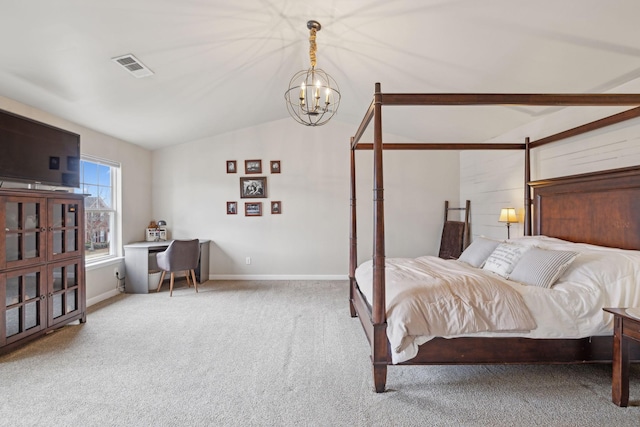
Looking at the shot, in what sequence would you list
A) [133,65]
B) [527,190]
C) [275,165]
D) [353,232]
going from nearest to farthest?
[133,65] → [353,232] → [527,190] → [275,165]

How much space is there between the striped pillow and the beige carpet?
0.68 metres

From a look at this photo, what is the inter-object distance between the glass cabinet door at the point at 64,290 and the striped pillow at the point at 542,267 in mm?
4202

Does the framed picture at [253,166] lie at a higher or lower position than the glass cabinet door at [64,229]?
higher

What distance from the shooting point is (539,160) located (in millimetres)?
3455

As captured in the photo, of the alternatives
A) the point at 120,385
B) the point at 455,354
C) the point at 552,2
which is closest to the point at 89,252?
the point at 120,385

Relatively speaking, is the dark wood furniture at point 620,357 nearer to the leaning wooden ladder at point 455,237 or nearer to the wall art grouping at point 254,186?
the leaning wooden ladder at point 455,237

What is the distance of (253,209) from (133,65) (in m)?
2.91

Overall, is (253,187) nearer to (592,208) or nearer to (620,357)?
(592,208)

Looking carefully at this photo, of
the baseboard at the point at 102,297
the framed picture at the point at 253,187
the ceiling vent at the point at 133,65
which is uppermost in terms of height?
the ceiling vent at the point at 133,65

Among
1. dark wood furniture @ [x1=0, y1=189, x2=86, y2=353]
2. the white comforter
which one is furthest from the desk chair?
the white comforter

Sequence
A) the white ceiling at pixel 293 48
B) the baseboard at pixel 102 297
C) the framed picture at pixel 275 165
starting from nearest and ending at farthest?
the white ceiling at pixel 293 48 < the baseboard at pixel 102 297 < the framed picture at pixel 275 165

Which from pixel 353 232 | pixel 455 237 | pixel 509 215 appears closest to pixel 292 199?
pixel 353 232

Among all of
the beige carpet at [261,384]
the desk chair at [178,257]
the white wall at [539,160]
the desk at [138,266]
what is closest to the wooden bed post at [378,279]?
the beige carpet at [261,384]

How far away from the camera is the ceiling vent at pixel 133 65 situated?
2.68m
